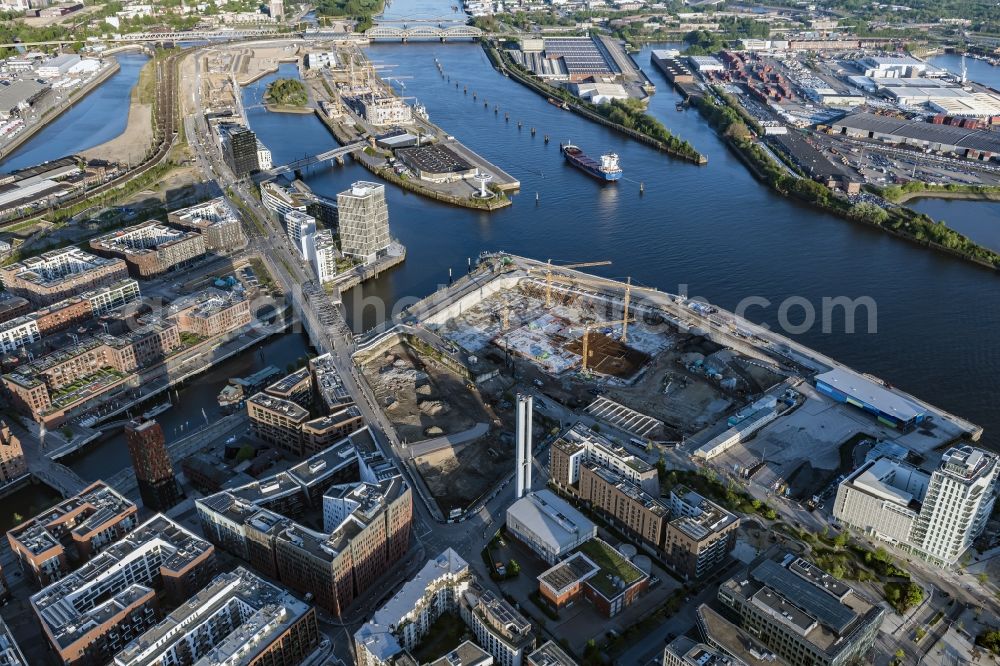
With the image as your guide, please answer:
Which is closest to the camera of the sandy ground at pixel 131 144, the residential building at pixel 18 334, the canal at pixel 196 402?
the canal at pixel 196 402

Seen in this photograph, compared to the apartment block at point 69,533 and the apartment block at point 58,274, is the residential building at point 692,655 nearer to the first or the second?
the apartment block at point 69,533

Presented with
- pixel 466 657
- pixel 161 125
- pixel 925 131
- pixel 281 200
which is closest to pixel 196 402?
pixel 466 657

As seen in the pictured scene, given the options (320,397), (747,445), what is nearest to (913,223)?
(747,445)

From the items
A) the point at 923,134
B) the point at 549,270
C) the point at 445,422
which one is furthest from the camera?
the point at 923,134

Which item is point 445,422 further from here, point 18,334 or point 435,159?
point 435,159

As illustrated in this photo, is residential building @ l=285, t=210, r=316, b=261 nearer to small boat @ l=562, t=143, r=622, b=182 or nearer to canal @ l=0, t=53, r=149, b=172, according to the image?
small boat @ l=562, t=143, r=622, b=182

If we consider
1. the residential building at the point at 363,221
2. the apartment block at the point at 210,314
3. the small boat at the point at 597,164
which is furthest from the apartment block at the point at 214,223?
the small boat at the point at 597,164
